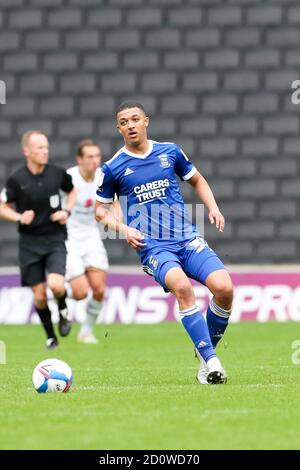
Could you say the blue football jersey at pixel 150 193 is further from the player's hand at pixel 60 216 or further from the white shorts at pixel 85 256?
the white shorts at pixel 85 256

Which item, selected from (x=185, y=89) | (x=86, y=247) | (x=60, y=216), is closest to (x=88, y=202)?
(x=86, y=247)

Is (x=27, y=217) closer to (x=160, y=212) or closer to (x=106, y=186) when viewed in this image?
(x=106, y=186)

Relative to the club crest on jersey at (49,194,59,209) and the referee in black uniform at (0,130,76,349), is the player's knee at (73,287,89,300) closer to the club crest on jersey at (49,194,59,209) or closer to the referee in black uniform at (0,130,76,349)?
the referee in black uniform at (0,130,76,349)

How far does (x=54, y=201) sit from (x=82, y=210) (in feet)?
4.72

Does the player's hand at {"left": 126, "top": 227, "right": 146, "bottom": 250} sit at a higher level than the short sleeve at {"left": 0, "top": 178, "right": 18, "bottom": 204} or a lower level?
higher

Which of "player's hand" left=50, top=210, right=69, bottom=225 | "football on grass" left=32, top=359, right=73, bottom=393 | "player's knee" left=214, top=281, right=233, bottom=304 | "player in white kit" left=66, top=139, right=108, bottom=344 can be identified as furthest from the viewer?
"player in white kit" left=66, top=139, right=108, bottom=344

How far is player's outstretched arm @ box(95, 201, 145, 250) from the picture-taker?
326 inches

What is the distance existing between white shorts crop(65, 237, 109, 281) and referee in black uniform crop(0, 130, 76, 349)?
1059 millimetres

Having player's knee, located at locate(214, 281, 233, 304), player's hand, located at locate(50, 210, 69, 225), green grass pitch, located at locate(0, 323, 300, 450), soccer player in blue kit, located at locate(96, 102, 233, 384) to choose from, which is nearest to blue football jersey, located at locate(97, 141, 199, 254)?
soccer player in blue kit, located at locate(96, 102, 233, 384)

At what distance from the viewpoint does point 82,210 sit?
1438 centimetres

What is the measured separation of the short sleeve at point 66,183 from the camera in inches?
517
